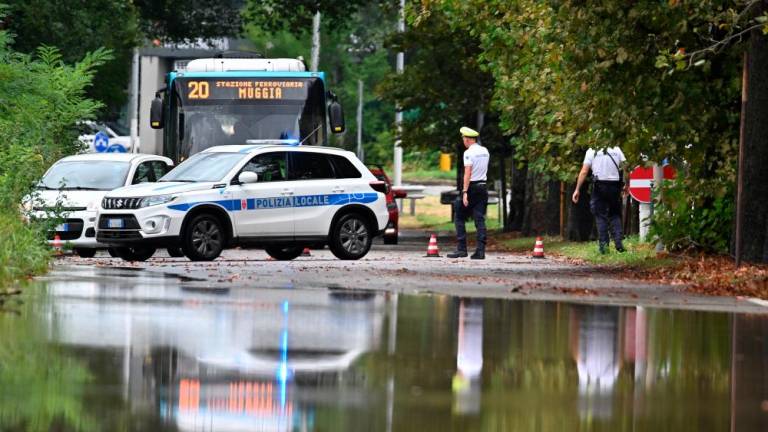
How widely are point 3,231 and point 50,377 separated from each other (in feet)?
30.3

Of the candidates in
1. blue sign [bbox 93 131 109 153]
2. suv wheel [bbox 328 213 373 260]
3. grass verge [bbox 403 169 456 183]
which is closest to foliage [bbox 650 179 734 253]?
suv wheel [bbox 328 213 373 260]

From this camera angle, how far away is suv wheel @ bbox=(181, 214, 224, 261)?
77.7 feet

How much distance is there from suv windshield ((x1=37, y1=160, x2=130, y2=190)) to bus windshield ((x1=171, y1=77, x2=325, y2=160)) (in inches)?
92.9

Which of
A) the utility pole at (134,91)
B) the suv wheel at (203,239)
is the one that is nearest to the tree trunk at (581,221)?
the suv wheel at (203,239)

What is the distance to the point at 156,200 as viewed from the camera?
77.4 feet

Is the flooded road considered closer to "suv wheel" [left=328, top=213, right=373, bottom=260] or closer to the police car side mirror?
the police car side mirror

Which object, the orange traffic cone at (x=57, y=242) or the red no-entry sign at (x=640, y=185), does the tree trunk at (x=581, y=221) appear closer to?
the red no-entry sign at (x=640, y=185)

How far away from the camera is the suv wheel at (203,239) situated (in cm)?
2369

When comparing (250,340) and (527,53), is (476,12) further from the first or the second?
(250,340)

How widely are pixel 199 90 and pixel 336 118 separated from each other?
262cm

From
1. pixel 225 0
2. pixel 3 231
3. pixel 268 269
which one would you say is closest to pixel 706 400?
pixel 3 231

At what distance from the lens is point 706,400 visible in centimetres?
928

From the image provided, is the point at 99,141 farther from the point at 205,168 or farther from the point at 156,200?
the point at 156,200

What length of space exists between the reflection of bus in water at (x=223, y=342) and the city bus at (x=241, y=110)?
13.2m
